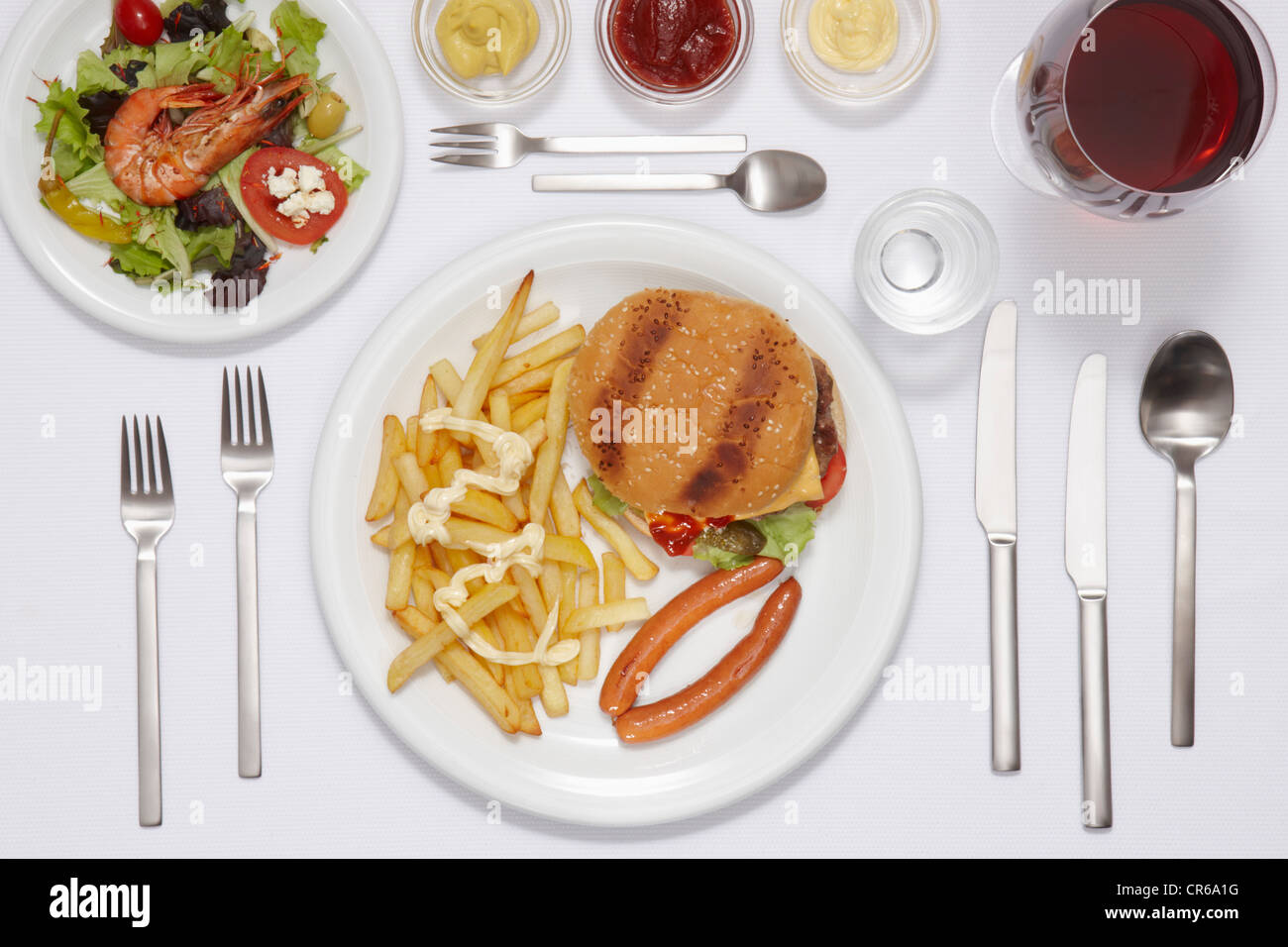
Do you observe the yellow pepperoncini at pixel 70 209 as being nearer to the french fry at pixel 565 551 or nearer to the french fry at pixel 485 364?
the french fry at pixel 485 364

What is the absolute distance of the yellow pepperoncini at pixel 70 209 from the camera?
2396mm

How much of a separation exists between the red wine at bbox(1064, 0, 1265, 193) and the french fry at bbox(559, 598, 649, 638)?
59.1 inches

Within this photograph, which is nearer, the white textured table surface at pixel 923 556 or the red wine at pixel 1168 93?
the red wine at pixel 1168 93

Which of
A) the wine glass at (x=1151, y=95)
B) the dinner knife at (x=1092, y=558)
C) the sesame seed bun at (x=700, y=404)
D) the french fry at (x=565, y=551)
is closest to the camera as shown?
the wine glass at (x=1151, y=95)

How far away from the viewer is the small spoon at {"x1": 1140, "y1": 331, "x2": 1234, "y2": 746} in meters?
2.45

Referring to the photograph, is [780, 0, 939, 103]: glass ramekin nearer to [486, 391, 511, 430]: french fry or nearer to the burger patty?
the burger patty

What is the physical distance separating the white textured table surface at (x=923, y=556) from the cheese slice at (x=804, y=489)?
38 cm

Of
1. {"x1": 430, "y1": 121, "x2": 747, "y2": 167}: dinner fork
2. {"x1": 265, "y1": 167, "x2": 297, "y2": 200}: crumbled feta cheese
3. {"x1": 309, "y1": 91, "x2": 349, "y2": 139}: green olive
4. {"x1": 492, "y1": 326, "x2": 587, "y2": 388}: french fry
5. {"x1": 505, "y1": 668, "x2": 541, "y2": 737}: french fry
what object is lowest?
{"x1": 505, "y1": 668, "x2": 541, "y2": 737}: french fry

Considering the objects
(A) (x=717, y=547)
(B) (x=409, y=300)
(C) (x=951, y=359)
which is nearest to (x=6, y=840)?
(B) (x=409, y=300)

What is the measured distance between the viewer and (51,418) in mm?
2539

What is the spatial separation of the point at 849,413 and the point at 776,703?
0.81 metres

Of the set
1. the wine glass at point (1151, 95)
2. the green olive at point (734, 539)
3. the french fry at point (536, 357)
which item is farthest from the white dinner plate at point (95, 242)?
the wine glass at point (1151, 95)

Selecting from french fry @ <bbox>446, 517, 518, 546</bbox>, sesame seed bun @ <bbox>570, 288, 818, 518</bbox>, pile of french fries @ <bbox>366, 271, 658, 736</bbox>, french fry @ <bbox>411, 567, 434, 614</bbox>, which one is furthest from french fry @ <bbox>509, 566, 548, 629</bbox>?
sesame seed bun @ <bbox>570, 288, 818, 518</bbox>

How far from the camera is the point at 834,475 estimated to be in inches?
95.1
